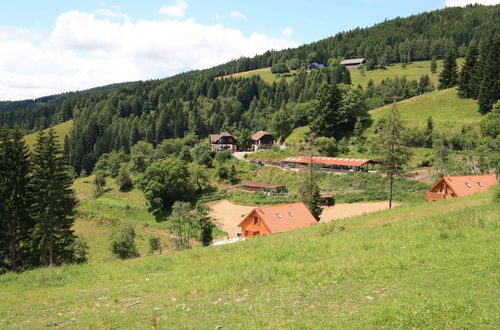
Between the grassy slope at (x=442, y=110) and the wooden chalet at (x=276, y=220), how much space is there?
45615 mm

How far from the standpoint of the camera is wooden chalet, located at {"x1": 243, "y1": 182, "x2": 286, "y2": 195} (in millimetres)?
66750

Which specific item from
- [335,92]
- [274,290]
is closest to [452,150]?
[335,92]

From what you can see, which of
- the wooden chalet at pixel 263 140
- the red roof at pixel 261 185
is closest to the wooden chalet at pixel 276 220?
the red roof at pixel 261 185

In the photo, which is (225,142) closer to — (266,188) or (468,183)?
(266,188)

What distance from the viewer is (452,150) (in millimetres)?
62281

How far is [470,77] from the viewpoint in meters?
78.4

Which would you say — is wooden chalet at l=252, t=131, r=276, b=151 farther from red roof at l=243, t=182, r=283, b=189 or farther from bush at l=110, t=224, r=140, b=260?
bush at l=110, t=224, r=140, b=260

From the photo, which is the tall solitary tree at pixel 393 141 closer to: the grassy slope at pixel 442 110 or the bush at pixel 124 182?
the grassy slope at pixel 442 110

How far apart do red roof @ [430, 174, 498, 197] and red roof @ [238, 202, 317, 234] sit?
53.0 feet

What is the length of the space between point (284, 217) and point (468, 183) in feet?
69.4

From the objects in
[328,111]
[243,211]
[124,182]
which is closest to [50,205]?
[243,211]

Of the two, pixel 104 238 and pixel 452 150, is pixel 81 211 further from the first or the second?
pixel 452 150

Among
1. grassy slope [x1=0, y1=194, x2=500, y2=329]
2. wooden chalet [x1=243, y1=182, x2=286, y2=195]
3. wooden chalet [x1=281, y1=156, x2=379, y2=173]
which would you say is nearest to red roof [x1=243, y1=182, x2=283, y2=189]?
wooden chalet [x1=243, y1=182, x2=286, y2=195]

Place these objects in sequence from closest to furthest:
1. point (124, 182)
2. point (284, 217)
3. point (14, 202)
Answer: point (14, 202) → point (284, 217) → point (124, 182)
